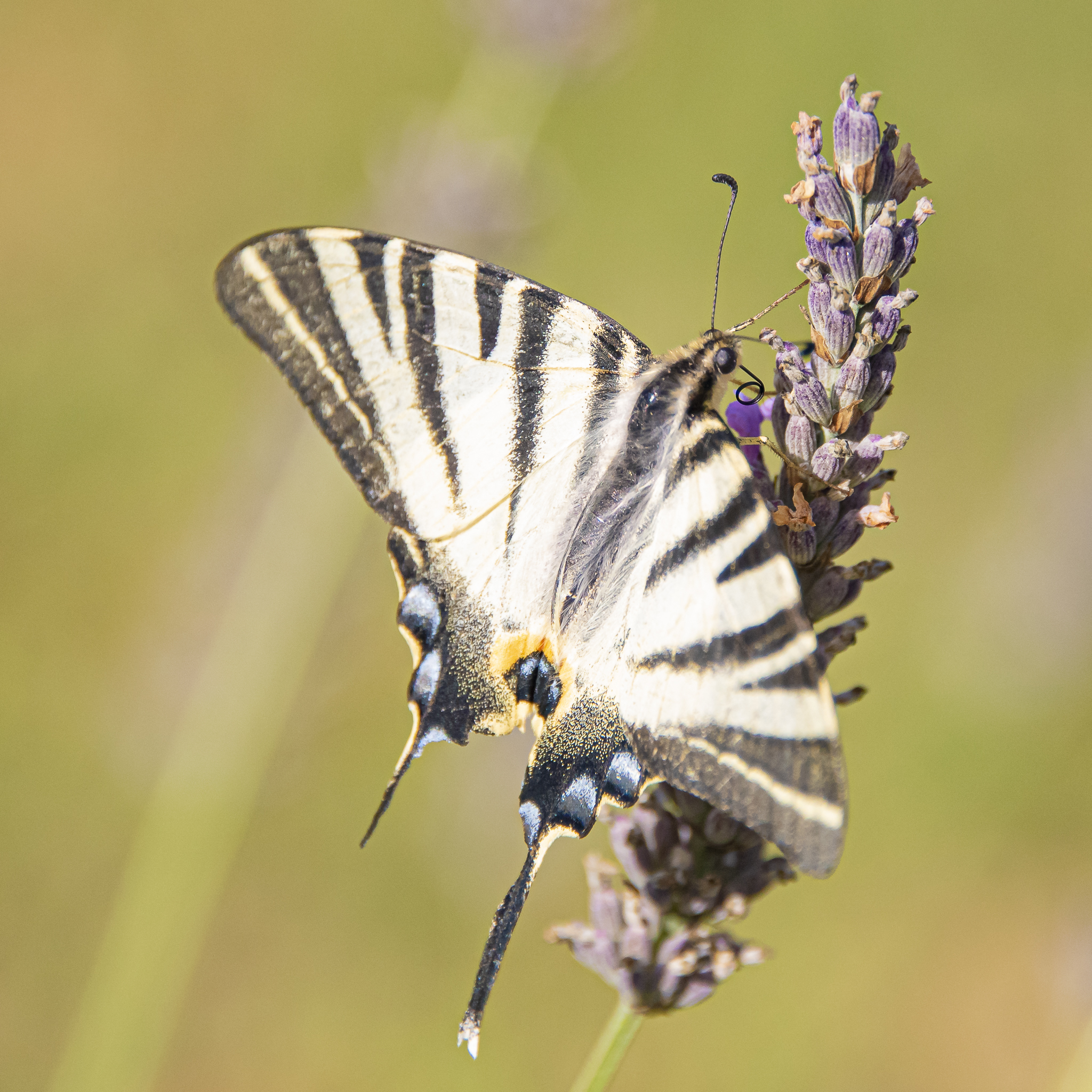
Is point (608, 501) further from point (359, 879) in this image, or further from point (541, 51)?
point (359, 879)

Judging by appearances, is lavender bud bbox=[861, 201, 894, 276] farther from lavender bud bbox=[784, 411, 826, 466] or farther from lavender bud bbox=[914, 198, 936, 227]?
lavender bud bbox=[784, 411, 826, 466]

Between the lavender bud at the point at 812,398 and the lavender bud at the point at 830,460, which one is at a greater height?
the lavender bud at the point at 812,398

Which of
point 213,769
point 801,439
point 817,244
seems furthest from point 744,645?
point 213,769

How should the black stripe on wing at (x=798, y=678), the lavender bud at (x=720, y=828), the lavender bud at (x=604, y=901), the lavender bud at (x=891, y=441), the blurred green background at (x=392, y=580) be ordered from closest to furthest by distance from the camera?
the black stripe on wing at (x=798, y=678), the lavender bud at (x=891, y=441), the lavender bud at (x=720, y=828), the lavender bud at (x=604, y=901), the blurred green background at (x=392, y=580)

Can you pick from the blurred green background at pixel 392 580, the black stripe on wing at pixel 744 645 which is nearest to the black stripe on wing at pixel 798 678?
the black stripe on wing at pixel 744 645

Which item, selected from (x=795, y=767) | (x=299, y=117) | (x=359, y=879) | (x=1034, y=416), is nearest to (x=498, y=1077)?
(x=359, y=879)

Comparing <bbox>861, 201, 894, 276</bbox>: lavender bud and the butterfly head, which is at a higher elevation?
<bbox>861, 201, 894, 276</bbox>: lavender bud

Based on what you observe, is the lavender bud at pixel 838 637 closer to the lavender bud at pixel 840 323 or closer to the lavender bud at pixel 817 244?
the lavender bud at pixel 840 323

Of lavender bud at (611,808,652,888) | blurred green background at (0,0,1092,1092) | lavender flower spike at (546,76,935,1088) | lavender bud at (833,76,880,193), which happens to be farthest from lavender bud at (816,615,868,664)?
blurred green background at (0,0,1092,1092)
